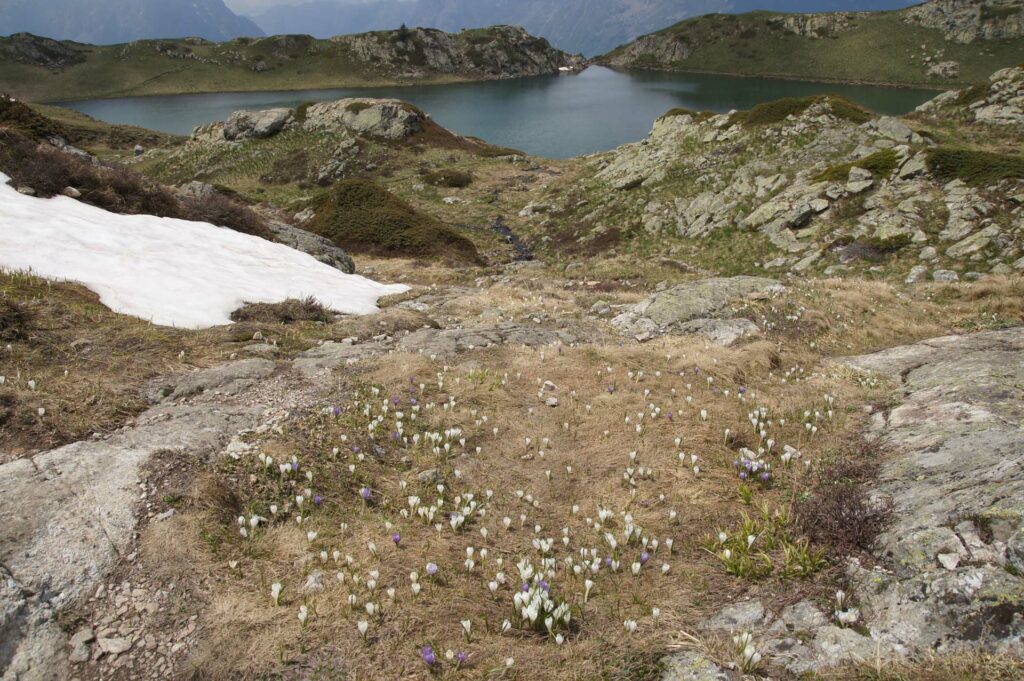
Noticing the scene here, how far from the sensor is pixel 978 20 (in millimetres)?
173125

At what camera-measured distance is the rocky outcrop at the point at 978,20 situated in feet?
555

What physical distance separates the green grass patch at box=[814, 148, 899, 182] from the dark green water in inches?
2145

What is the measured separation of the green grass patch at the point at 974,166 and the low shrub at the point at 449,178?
39.4 m

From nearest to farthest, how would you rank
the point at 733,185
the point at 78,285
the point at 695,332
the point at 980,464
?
the point at 980,464
the point at 78,285
the point at 695,332
the point at 733,185

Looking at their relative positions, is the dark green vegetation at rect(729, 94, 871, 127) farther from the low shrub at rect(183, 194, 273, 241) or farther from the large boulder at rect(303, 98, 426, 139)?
the large boulder at rect(303, 98, 426, 139)

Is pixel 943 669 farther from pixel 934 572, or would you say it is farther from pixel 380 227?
pixel 380 227

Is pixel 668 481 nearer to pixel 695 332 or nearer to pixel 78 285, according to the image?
pixel 695 332

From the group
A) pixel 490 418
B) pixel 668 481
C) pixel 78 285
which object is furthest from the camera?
pixel 78 285

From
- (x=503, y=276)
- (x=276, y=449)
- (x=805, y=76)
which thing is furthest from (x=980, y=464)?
(x=805, y=76)

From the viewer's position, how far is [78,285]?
11328 millimetres

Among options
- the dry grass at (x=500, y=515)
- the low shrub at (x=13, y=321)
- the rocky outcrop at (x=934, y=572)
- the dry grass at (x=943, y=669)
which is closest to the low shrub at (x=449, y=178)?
the dry grass at (x=500, y=515)

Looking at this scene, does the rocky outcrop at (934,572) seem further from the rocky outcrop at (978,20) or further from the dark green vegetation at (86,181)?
the rocky outcrop at (978,20)

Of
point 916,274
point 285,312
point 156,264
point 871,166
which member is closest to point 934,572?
point 285,312

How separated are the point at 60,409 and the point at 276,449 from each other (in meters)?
2.85
